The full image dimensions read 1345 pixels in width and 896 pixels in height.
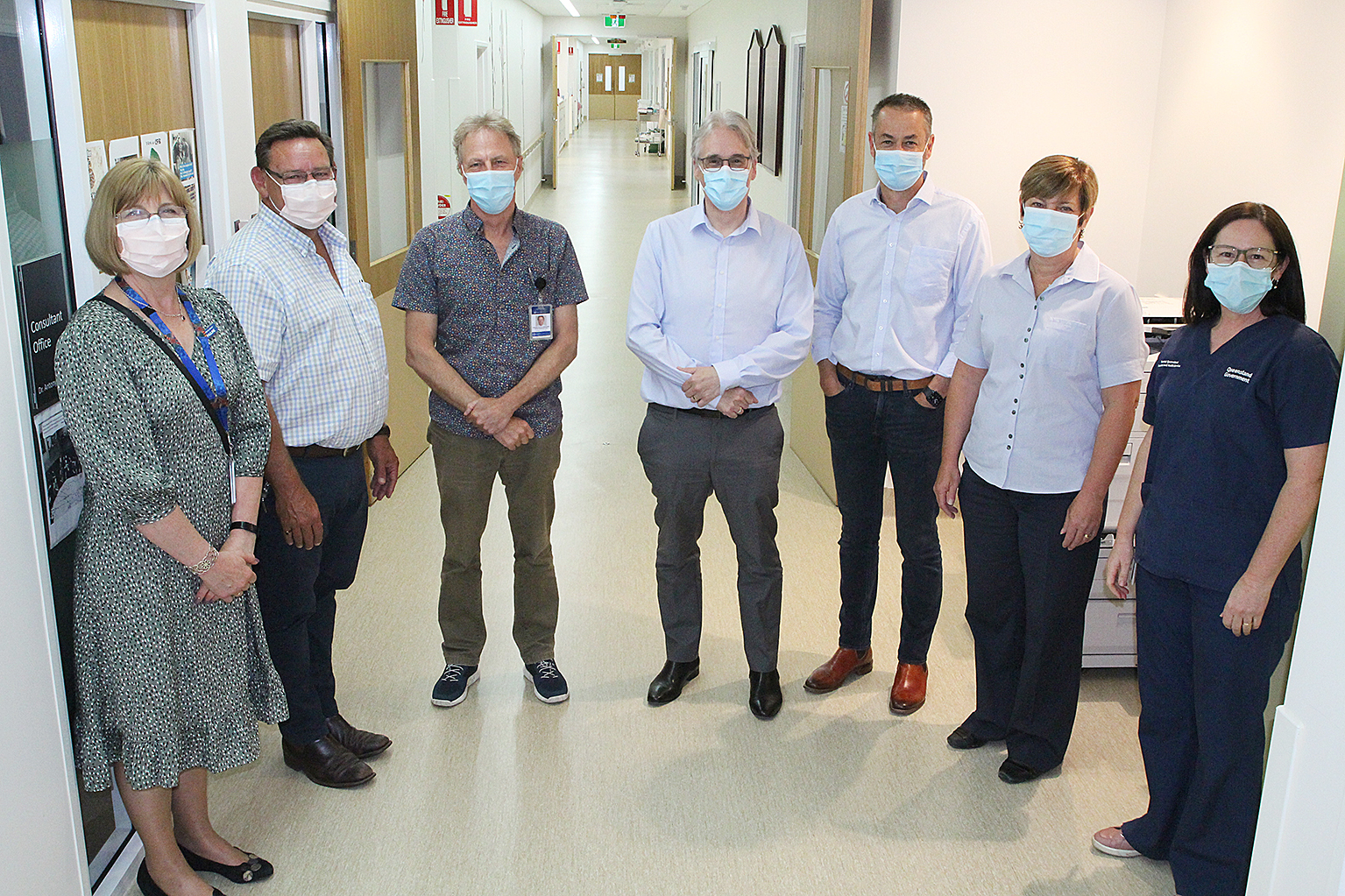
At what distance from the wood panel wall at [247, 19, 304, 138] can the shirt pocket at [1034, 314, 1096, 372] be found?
2550 millimetres

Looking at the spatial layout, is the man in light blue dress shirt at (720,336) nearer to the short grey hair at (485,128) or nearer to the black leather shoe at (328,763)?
the short grey hair at (485,128)

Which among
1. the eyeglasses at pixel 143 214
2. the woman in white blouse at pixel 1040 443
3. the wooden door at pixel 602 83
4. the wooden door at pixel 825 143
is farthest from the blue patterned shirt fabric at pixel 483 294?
the wooden door at pixel 602 83

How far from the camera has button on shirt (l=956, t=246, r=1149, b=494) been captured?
2541 mm

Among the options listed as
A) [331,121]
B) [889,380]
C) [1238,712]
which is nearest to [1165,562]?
[1238,712]

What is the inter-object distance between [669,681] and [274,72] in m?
2.56

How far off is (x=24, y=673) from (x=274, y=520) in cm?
67

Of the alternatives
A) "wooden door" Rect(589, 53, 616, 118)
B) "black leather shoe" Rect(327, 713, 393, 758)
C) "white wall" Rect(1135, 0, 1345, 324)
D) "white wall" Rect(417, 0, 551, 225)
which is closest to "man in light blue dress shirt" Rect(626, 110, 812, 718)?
"black leather shoe" Rect(327, 713, 393, 758)

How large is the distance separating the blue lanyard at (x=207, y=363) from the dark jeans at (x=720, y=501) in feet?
3.91

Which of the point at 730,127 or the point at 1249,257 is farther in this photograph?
the point at 730,127

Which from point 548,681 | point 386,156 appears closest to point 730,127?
point 548,681

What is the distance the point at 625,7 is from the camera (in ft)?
50.9

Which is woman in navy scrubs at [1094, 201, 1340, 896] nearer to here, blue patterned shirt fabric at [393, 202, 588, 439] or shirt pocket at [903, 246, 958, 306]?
shirt pocket at [903, 246, 958, 306]

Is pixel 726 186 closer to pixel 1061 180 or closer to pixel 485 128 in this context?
pixel 485 128

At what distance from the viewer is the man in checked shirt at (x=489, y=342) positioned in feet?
9.37
